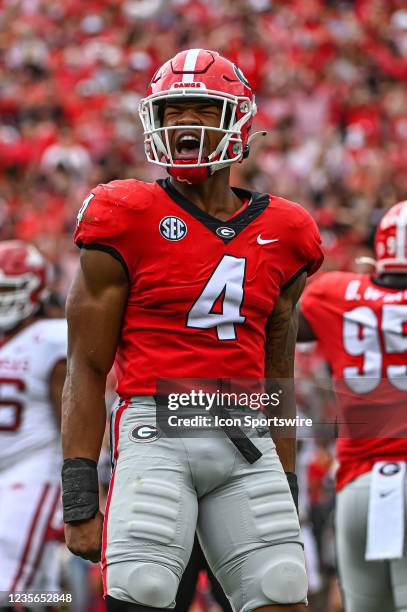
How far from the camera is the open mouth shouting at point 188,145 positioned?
11.8 ft

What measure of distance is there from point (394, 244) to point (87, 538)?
2.31 m

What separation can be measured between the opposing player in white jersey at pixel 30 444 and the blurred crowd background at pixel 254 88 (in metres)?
4.57

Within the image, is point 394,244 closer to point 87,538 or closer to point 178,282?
point 178,282

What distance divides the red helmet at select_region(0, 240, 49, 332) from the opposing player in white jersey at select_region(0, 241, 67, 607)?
31mm

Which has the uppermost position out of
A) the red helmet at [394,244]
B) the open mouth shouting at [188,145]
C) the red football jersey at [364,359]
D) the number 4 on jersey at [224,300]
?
the open mouth shouting at [188,145]

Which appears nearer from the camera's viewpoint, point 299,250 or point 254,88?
point 299,250

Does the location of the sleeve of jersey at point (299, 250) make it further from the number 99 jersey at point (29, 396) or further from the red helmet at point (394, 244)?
the number 99 jersey at point (29, 396)

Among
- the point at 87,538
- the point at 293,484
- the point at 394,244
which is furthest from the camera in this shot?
the point at 394,244

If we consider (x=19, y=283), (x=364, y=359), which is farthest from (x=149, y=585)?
(x=19, y=283)

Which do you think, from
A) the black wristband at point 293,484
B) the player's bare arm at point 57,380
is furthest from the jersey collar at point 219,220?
the player's bare arm at point 57,380

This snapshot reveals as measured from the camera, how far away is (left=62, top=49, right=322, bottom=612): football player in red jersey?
3.33 metres

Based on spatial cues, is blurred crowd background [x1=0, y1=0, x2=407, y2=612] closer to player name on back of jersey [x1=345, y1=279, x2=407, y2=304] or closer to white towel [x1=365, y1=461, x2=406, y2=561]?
player name on back of jersey [x1=345, y1=279, x2=407, y2=304]

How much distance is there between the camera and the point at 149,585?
3.23m

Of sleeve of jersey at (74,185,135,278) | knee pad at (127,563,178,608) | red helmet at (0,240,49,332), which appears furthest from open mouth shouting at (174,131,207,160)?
red helmet at (0,240,49,332)
